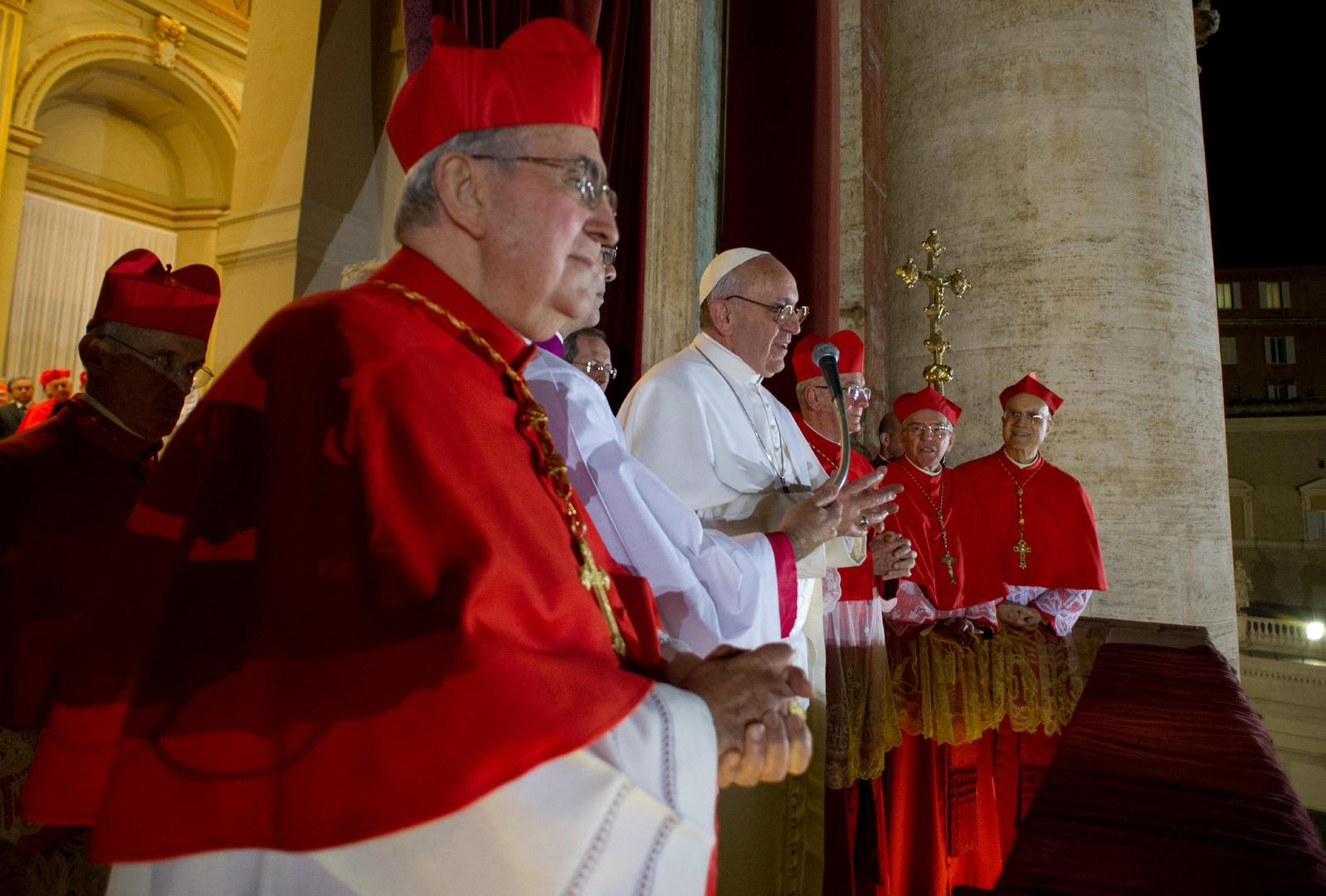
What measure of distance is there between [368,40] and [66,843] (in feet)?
10.2

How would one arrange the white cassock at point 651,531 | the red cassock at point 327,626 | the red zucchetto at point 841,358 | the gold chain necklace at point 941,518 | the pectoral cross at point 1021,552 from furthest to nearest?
1. the pectoral cross at point 1021,552
2. the gold chain necklace at point 941,518
3. the red zucchetto at point 841,358
4. the white cassock at point 651,531
5. the red cassock at point 327,626

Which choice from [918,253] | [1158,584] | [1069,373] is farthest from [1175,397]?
[918,253]

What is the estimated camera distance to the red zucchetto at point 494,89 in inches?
45.5

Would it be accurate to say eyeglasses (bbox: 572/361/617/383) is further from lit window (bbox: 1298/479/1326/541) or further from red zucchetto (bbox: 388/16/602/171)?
lit window (bbox: 1298/479/1326/541)

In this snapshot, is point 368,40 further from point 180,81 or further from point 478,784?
point 180,81

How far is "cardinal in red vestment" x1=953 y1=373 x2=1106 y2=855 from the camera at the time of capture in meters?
4.42

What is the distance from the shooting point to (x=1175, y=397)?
19.7 feet

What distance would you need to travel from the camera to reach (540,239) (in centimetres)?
114

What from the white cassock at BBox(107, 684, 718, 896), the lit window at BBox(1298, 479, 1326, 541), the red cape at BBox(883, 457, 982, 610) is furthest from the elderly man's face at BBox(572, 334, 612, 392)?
the lit window at BBox(1298, 479, 1326, 541)

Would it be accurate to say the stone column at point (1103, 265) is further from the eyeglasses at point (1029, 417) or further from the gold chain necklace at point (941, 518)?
the gold chain necklace at point (941, 518)

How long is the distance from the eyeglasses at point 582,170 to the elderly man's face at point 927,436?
351 cm

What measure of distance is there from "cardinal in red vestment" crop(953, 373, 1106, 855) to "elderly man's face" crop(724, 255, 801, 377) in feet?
7.52

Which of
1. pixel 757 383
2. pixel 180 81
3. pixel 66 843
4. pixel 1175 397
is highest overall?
pixel 180 81

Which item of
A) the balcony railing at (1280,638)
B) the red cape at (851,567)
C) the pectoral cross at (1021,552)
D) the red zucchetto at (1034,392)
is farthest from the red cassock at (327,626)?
the balcony railing at (1280,638)
